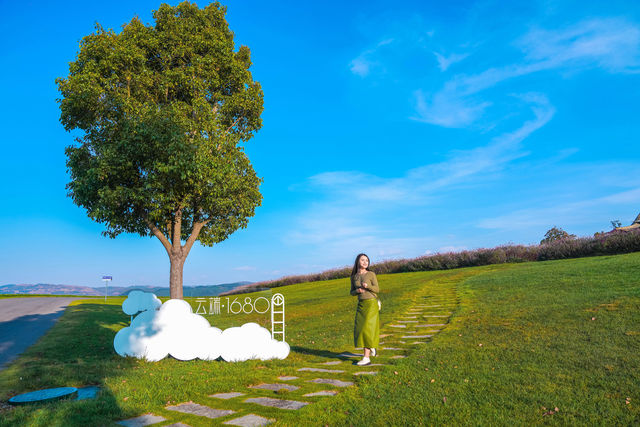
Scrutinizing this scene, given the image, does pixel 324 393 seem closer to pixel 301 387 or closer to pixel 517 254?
pixel 301 387

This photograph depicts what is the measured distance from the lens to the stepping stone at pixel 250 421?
508 cm

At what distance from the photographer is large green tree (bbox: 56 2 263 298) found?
1666cm

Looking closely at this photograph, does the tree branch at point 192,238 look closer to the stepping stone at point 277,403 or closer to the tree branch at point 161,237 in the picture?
the tree branch at point 161,237

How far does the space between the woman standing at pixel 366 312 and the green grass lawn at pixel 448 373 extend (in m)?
0.49

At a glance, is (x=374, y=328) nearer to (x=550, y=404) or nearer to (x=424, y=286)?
(x=550, y=404)

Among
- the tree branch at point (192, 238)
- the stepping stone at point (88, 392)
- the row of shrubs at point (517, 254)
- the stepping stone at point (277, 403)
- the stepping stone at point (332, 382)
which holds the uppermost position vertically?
the tree branch at point (192, 238)

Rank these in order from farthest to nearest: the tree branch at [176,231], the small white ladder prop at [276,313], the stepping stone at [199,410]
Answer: the tree branch at [176,231] → the small white ladder prop at [276,313] → the stepping stone at [199,410]

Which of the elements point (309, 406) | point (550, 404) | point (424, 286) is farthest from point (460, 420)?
point (424, 286)

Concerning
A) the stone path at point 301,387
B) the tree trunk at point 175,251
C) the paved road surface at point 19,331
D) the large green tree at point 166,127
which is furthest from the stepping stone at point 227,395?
the tree trunk at point 175,251

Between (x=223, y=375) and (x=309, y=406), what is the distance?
9.78 feet

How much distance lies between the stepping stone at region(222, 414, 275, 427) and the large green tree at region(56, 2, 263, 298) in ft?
41.3

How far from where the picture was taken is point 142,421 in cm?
538

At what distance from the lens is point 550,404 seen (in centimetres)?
518

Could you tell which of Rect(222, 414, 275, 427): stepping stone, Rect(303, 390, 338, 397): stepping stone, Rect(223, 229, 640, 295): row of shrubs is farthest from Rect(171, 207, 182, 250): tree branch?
Rect(223, 229, 640, 295): row of shrubs
